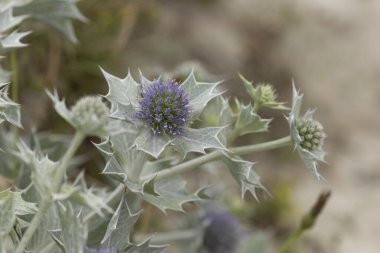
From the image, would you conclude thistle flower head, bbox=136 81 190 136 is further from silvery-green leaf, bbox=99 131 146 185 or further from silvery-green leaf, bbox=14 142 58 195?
silvery-green leaf, bbox=14 142 58 195

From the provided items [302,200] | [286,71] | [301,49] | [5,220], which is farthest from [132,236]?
[301,49]

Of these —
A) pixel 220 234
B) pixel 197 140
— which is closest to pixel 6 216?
pixel 197 140

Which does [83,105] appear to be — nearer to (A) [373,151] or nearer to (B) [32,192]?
(B) [32,192]

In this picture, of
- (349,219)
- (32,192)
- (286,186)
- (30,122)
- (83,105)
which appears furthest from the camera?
(286,186)

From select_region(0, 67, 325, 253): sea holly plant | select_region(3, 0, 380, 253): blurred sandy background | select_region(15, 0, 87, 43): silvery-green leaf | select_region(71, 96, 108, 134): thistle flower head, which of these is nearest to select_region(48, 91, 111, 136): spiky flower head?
select_region(71, 96, 108, 134): thistle flower head

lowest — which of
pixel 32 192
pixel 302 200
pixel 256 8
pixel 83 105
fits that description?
pixel 302 200

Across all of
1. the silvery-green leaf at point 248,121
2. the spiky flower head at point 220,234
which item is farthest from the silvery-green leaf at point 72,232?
the spiky flower head at point 220,234
